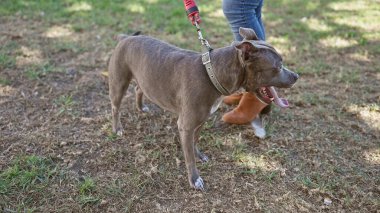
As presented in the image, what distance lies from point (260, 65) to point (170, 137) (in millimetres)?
1519

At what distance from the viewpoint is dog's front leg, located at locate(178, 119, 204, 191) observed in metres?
3.38

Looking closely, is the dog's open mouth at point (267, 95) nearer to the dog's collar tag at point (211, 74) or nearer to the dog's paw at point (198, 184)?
the dog's collar tag at point (211, 74)

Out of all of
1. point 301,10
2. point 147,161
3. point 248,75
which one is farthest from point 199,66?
point 301,10

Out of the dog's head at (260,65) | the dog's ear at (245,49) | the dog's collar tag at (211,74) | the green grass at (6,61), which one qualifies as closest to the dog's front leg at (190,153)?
the dog's collar tag at (211,74)

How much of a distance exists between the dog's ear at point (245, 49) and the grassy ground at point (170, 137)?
4.17ft

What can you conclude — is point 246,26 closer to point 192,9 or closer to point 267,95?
point 192,9

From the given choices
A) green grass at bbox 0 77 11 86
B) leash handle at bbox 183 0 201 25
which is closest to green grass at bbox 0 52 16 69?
green grass at bbox 0 77 11 86

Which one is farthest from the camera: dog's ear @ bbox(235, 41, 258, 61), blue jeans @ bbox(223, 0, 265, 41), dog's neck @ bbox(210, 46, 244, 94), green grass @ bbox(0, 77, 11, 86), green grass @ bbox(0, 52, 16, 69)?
green grass @ bbox(0, 52, 16, 69)

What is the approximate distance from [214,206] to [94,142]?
5.11 ft

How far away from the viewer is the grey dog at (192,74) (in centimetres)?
312

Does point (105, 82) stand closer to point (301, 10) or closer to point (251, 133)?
point (251, 133)

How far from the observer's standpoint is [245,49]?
2.96 metres

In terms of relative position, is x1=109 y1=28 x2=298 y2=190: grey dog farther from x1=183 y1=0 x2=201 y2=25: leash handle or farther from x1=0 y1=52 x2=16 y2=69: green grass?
x1=0 y1=52 x2=16 y2=69: green grass

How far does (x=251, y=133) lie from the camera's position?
168 inches
